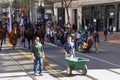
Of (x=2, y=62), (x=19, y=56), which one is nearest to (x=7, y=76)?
(x=2, y=62)

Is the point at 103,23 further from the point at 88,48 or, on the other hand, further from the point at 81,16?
the point at 88,48

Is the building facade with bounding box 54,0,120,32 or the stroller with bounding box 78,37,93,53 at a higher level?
the building facade with bounding box 54,0,120,32

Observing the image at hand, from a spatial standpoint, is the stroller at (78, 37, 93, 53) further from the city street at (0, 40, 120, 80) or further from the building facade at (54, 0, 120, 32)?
the building facade at (54, 0, 120, 32)

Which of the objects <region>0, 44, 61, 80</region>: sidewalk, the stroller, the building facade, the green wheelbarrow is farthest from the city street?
the building facade

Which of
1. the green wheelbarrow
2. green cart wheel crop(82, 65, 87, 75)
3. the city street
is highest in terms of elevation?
the green wheelbarrow

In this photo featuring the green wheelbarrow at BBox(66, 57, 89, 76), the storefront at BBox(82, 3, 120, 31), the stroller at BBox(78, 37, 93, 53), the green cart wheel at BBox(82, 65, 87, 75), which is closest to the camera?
the green wheelbarrow at BBox(66, 57, 89, 76)

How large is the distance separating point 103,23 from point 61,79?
46.4 meters

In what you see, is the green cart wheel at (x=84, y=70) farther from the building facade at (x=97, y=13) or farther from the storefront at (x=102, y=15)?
the storefront at (x=102, y=15)

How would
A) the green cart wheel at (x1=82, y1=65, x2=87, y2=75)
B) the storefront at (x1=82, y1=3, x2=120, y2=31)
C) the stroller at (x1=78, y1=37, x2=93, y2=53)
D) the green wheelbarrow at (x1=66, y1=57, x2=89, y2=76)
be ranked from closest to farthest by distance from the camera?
1. the green wheelbarrow at (x1=66, y1=57, x2=89, y2=76)
2. the green cart wheel at (x1=82, y1=65, x2=87, y2=75)
3. the stroller at (x1=78, y1=37, x2=93, y2=53)
4. the storefront at (x1=82, y1=3, x2=120, y2=31)

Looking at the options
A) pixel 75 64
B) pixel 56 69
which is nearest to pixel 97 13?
pixel 56 69

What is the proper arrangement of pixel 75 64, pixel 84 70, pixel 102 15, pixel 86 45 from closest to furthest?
pixel 75 64
pixel 84 70
pixel 86 45
pixel 102 15

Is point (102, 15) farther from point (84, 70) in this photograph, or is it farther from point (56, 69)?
point (84, 70)

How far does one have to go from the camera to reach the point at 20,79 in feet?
54.9

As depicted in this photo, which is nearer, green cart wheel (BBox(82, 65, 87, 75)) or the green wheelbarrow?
the green wheelbarrow
